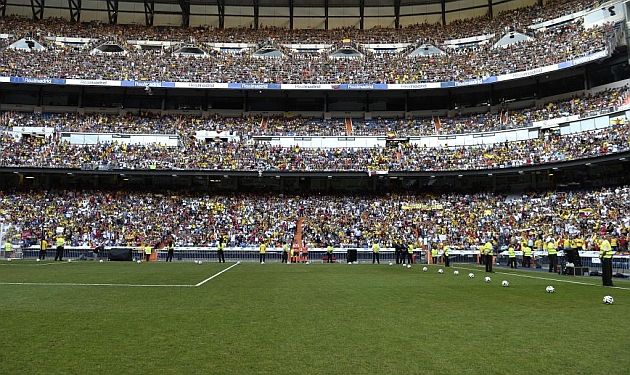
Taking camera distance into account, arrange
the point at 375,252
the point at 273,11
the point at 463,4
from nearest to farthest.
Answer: the point at 375,252 < the point at 463,4 < the point at 273,11

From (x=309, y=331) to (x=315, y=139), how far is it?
42024 millimetres

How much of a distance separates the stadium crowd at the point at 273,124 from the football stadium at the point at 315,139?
0.23 m

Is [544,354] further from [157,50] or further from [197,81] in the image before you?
[157,50]

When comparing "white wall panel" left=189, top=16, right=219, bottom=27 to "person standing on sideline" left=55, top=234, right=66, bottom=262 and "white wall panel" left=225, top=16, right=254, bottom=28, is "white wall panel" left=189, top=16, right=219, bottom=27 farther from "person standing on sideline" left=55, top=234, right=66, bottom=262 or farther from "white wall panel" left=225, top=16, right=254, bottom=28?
"person standing on sideline" left=55, top=234, right=66, bottom=262

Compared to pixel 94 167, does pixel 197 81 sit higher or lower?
higher

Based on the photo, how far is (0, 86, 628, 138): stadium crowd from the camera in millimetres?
47938

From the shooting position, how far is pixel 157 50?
55.7 m

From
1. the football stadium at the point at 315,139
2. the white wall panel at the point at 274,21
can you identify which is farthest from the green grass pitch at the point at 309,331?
the white wall panel at the point at 274,21

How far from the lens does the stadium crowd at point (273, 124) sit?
47938 mm

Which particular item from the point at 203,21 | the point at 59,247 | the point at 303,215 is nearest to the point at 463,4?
the point at 203,21

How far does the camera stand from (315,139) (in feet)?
163

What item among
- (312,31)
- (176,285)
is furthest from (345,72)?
(176,285)

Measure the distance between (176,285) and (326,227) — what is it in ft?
85.3

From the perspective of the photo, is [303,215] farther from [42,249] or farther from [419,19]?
[419,19]
